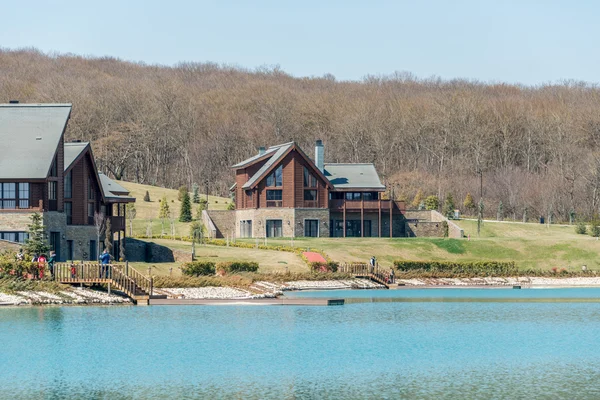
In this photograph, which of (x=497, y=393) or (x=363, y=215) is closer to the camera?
(x=497, y=393)

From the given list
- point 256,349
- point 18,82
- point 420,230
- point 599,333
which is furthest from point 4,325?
point 18,82

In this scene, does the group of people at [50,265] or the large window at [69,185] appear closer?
the group of people at [50,265]

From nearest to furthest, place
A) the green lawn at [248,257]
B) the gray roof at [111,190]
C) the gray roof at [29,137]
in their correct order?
the gray roof at [29,137], the green lawn at [248,257], the gray roof at [111,190]

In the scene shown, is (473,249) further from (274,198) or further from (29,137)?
(29,137)

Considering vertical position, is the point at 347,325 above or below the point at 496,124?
below

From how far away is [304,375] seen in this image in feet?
111

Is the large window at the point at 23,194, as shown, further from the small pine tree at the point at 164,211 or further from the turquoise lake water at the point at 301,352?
the small pine tree at the point at 164,211

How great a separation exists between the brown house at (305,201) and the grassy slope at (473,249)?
438 centimetres

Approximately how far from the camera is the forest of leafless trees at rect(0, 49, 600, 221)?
12406 cm

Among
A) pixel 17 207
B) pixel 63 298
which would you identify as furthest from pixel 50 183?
pixel 63 298

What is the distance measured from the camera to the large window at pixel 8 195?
61.5 metres

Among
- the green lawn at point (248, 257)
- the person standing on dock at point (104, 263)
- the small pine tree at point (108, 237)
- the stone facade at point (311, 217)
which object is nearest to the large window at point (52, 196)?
the small pine tree at point (108, 237)

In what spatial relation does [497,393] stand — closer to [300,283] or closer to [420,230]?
[300,283]

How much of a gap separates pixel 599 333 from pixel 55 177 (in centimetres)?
3418
